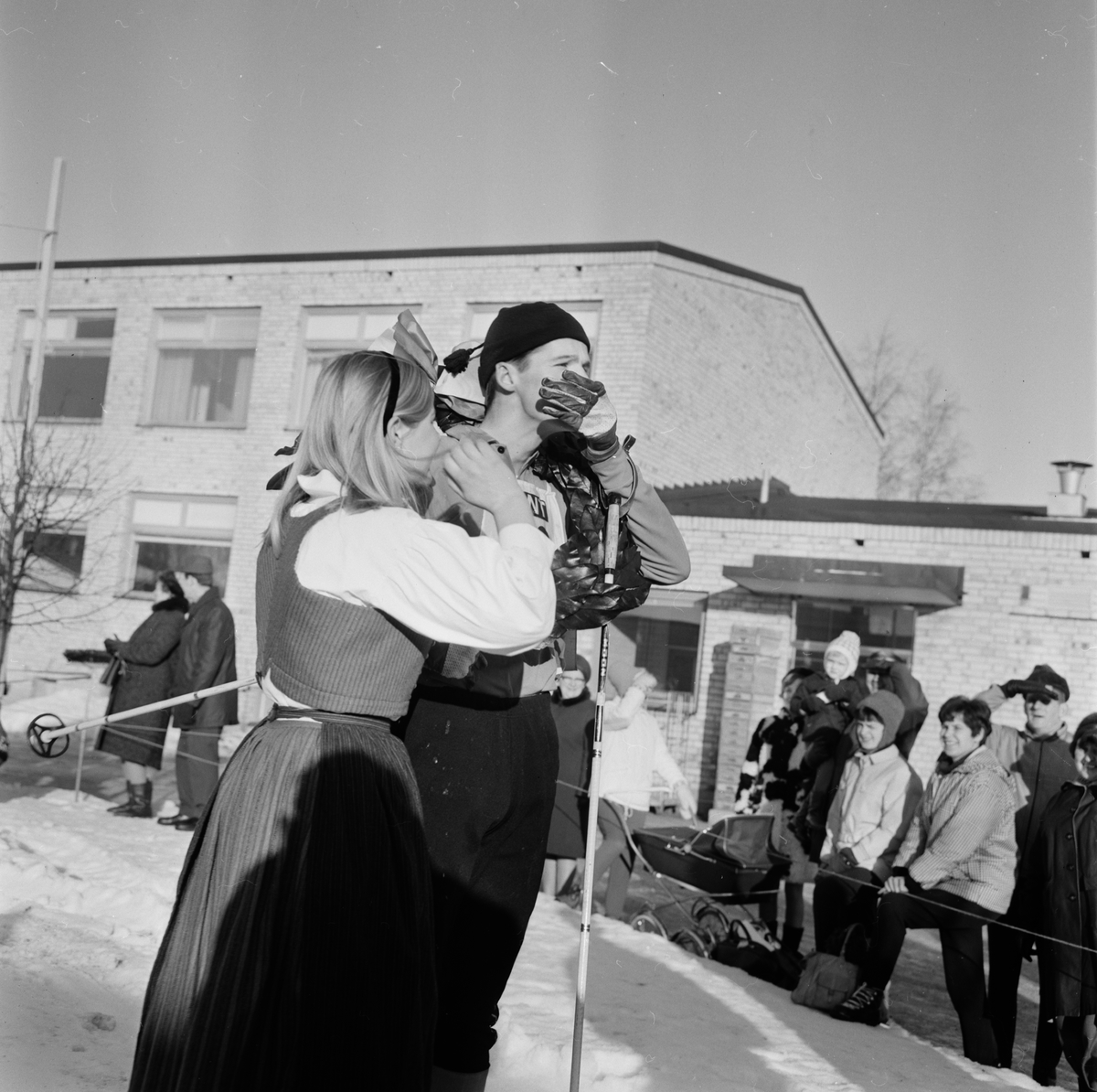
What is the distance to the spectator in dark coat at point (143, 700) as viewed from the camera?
8953 millimetres

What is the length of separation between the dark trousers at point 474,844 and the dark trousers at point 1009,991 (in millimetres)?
3889

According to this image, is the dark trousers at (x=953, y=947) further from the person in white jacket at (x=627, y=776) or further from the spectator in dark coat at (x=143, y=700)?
the spectator in dark coat at (x=143, y=700)

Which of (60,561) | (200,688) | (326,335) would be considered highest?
(326,335)

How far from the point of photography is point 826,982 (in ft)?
19.4

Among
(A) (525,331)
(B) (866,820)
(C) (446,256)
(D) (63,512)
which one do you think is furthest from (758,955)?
(D) (63,512)

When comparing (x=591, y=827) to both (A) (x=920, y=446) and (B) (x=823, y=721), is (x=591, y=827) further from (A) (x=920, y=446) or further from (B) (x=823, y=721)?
(A) (x=920, y=446)

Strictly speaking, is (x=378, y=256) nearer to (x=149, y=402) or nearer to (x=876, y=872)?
(x=149, y=402)

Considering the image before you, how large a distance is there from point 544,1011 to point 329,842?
9.59ft

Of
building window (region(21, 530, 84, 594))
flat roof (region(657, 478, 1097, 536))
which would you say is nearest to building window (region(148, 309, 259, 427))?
building window (region(21, 530, 84, 594))

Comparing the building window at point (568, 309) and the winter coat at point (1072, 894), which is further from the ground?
the building window at point (568, 309)

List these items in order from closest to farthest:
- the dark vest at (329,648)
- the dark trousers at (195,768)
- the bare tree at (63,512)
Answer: the dark vest at (329,648) < the dark trousers at (195,768) < the bare tree at (63,512)

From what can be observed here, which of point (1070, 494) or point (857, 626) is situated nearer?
point (1070, 494)

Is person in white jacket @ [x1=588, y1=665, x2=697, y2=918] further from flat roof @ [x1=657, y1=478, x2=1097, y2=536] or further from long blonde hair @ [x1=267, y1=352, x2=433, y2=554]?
flat roof @ [x1=657, y1=478, x2=1097, y2=536]

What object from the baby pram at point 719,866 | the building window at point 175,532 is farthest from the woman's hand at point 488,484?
the building window at point 175,532
